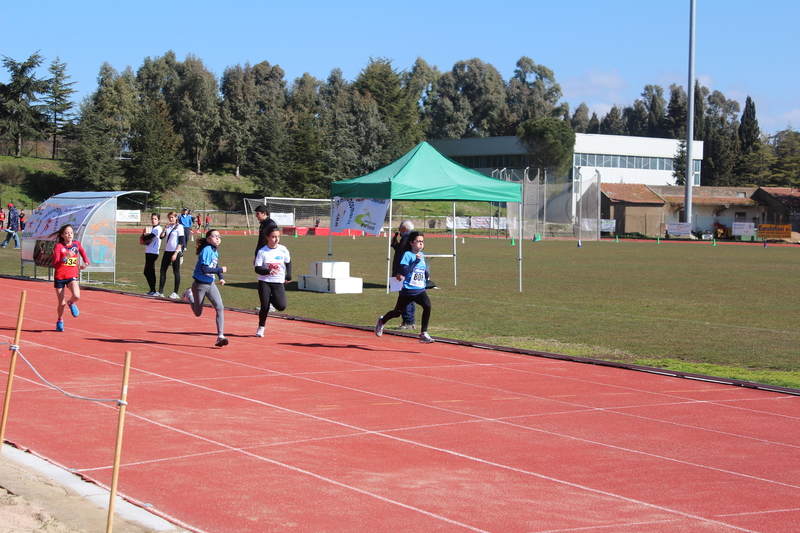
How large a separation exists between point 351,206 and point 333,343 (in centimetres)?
963

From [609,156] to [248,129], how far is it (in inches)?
1722

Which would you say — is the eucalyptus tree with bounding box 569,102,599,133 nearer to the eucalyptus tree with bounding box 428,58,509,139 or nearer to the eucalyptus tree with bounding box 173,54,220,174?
the eucalyptus tree with bounding box 428,58,509,139

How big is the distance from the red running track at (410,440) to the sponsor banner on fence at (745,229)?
70.4 metres

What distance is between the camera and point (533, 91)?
156250 mm

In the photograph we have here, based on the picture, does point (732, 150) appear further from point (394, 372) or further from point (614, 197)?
point (394, 372)

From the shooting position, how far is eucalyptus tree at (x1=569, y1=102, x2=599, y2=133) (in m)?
164

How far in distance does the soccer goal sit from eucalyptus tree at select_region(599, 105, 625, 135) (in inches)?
4213

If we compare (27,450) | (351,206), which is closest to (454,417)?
(27,450)

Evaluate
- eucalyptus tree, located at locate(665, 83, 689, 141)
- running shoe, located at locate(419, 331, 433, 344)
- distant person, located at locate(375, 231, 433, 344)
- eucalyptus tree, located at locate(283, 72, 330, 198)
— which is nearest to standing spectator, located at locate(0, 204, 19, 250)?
distant person, located at locate(375, 231, 433, 344)

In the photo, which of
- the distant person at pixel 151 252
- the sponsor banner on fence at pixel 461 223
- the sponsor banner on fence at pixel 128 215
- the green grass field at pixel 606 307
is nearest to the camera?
the green grass field at pixel 606 307

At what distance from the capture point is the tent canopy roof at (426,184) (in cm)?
2095

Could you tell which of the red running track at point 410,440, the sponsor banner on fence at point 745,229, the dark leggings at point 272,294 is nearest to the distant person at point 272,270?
the dark leggings at point 272,294

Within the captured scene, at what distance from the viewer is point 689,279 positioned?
2744 cm

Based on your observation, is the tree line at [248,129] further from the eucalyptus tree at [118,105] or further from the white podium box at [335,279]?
the white podium box at [335,279]
